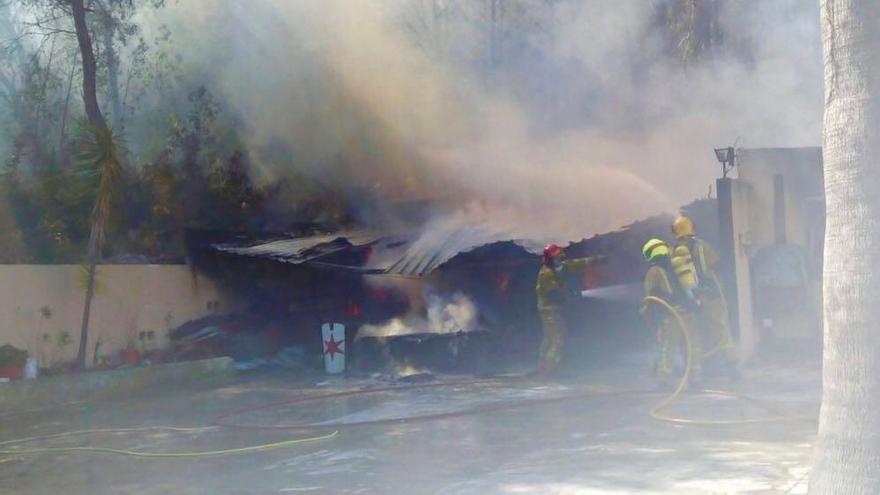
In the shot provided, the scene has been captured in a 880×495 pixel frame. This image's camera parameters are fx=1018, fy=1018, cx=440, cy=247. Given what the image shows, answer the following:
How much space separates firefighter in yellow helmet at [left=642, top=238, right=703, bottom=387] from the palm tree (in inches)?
282

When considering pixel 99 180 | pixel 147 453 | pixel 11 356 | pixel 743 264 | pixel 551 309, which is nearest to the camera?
pixel 147 453

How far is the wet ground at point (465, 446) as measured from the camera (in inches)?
240

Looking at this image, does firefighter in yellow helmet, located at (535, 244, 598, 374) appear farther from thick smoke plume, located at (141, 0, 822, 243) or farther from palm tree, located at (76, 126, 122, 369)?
palm tree, located at (76, 126, 122, 369)

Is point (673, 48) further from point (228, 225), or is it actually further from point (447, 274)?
point (228, 225)

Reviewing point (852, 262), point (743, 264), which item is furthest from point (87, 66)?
point (852, 262)

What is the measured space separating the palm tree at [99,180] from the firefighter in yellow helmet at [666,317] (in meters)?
7.16

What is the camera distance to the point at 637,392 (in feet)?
31.2

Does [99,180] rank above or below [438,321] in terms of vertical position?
above

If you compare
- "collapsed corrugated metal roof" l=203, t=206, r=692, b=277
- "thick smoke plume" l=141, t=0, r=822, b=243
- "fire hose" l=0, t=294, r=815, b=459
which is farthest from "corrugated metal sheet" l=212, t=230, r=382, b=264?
"fire hose" l=0, t=294, r=815, b=459

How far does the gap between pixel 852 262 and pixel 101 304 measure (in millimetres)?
11761

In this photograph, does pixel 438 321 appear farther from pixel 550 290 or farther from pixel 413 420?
pixel 413 420

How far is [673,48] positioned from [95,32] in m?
11.3

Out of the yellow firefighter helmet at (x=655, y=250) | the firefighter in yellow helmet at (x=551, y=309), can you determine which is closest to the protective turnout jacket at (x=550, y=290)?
the firefighter in yellow helmet at (x=551, y=309)

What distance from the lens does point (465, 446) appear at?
7.41 metres
